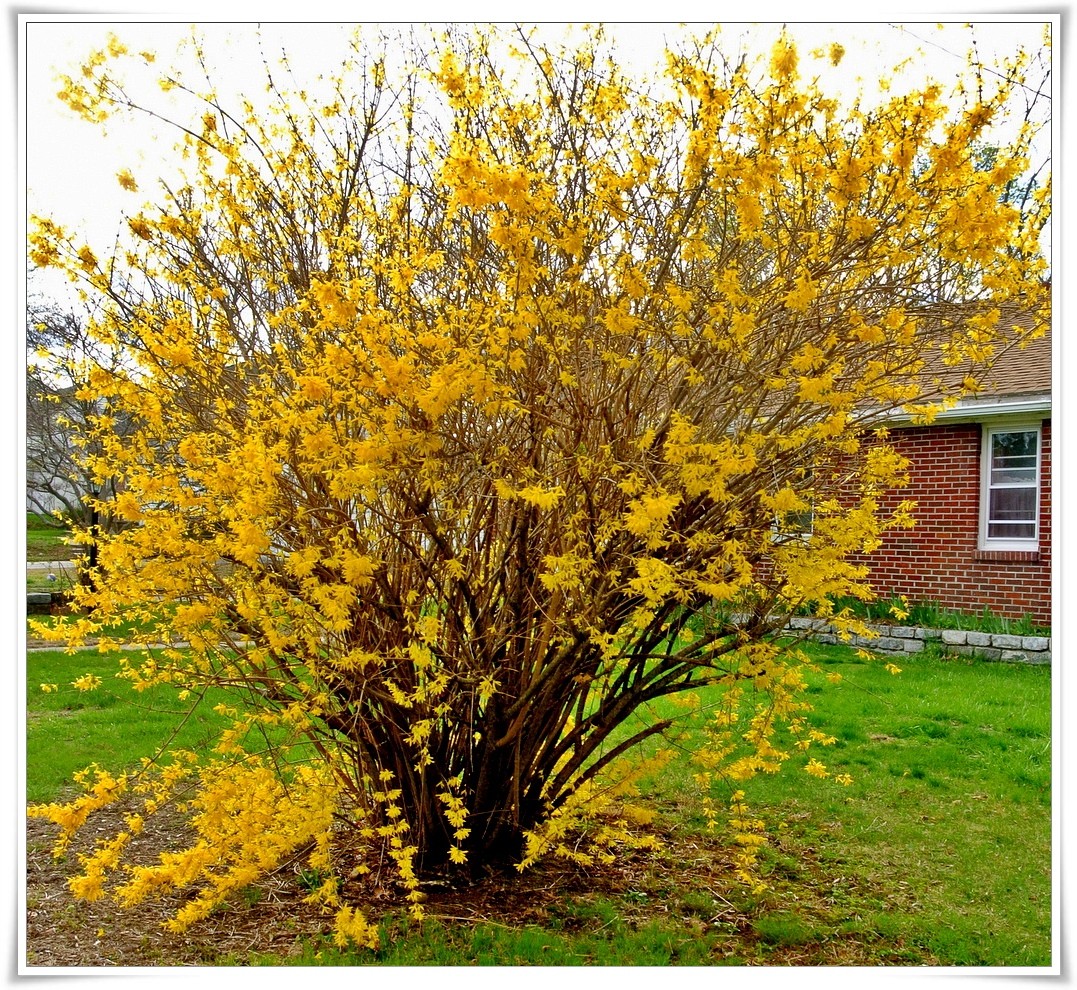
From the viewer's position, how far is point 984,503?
22.5 ft

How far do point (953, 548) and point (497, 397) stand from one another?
17.8 ft

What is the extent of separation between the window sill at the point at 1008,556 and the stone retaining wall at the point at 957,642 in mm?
575

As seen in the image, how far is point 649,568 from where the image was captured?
238cm

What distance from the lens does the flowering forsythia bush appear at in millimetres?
2434

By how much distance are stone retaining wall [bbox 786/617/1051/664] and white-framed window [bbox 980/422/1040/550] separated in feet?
2.54

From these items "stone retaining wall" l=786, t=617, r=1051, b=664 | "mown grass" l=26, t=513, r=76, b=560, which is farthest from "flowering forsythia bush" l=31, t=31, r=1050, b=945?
"stone retaining wall" l=786, t=617, r=1051, b=664

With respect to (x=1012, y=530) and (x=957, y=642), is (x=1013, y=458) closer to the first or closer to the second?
(x=1012, y=530)

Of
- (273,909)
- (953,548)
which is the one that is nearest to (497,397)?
(273,909)

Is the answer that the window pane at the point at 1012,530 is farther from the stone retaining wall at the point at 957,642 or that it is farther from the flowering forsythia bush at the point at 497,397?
→ the flowering forsythia bush at the point at 497,397

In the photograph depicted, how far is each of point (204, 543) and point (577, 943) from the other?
1629 mm

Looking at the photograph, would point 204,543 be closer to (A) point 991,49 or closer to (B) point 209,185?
(B) point 209,185

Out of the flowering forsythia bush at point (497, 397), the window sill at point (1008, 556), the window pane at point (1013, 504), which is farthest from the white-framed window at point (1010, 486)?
the flowering forsythia bush at point (497, 397)

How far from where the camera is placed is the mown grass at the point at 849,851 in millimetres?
2887

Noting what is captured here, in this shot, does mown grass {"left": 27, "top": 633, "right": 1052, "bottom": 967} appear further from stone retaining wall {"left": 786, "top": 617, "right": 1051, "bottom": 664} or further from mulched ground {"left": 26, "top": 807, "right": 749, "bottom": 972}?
stone retaining wall {"left": 786, "top": 617, "right": 1051, "bottom": 664}
